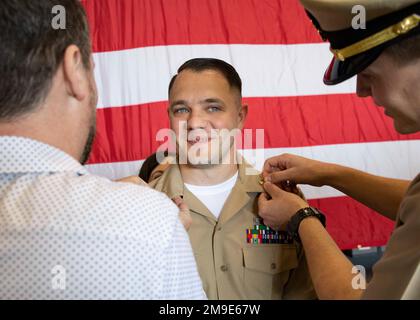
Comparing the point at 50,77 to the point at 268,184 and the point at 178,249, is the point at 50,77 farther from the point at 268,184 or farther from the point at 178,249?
the point at 268,184

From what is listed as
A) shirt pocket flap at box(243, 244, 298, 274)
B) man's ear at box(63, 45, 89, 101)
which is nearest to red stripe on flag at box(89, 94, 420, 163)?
shirt pocket flap at box(243, 244, 298, 274)

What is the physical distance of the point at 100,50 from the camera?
2.05 m

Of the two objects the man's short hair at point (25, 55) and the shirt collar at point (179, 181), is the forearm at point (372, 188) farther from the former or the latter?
the man's short hair at point (25, 55)

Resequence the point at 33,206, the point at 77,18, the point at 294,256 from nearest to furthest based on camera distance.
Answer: the point at 33,206 < the point at 77,18 < the point at 294,256

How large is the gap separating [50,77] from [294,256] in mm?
910

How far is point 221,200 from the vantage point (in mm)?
1376

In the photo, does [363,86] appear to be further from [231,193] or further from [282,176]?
[231,193]

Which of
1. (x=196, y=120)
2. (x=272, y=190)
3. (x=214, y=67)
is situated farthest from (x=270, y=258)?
(x=214, y=67)

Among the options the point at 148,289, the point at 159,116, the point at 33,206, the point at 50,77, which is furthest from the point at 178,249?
the point at 159,116

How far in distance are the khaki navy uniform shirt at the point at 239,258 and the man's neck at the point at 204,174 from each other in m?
0.05

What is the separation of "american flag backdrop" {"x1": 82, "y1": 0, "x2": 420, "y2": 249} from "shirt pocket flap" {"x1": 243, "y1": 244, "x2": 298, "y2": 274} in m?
0.81

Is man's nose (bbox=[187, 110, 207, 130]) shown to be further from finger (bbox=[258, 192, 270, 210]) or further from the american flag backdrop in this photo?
the american flag backdrop

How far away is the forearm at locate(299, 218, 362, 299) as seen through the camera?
888 mm
